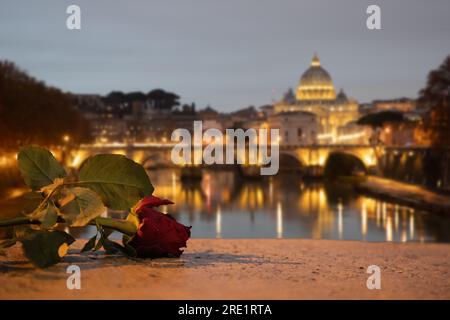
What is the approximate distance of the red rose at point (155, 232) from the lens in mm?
3299

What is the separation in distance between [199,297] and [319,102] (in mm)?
103417

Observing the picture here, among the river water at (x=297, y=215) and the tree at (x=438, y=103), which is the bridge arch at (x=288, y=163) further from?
the tree at (x=438, y=103)

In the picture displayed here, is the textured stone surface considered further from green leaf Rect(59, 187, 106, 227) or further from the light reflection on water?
the light reflection on water

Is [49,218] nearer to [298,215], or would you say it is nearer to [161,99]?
[298,215]

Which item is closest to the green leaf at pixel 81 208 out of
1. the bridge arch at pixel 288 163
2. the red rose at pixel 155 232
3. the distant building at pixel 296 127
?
the red rose at pixel 155 232

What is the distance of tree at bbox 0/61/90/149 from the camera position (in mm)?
27031

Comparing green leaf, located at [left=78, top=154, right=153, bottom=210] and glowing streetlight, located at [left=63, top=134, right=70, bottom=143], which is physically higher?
green leaf, located at [left=78, top=154, right=153, bottom=210]

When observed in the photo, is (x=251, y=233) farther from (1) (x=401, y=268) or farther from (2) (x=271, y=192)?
(2) (x=271, y=192)

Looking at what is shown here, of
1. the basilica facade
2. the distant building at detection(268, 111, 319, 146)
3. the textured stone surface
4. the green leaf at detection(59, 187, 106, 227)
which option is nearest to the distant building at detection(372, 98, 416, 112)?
the basilica facade

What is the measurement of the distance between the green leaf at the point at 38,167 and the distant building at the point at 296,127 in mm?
80099

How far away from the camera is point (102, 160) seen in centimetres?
313

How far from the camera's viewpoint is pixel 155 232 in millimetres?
3320

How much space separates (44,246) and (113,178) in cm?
34

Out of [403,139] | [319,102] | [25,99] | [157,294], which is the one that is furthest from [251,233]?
[319,102]
